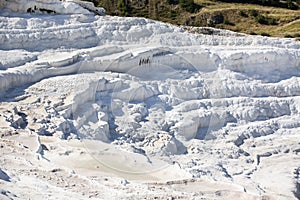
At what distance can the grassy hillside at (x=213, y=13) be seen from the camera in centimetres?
4697

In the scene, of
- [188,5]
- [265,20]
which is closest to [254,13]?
[265,20]

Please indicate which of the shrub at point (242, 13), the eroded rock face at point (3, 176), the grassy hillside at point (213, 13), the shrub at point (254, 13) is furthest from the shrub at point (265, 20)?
the eroded rock face at point (3, 176)

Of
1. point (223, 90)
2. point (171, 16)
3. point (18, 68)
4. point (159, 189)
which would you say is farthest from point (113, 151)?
point (171, 16)

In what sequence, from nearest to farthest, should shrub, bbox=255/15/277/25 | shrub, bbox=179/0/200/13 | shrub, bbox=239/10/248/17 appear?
1. shrub, bbox=255/15/277/25
2. shrub, bbox=239/10/248/17
3. shrub, bbox=179/0/200/13

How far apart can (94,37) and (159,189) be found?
36.6ft

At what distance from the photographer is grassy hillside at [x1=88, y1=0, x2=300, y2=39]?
47.0m

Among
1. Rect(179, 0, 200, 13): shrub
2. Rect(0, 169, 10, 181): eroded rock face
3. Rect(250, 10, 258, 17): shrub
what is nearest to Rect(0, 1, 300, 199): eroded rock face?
Rect(0, 169, 10, 181): eroded rock face

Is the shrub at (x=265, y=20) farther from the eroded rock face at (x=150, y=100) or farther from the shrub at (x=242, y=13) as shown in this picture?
the eroded rock face at (x=150, y=100)

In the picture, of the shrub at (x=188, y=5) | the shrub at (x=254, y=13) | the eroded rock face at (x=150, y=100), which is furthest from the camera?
the shrub at (x=188, y=5)

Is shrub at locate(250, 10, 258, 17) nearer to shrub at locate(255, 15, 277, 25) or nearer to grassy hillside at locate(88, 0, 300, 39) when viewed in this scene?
grassy hillside at locate(88, 0, 300, 39)

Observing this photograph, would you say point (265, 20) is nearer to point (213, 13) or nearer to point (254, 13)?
point (254, 13)

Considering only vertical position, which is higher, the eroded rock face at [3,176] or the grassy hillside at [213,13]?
the grassy hillside at [213,13]

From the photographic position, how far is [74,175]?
16078 mm

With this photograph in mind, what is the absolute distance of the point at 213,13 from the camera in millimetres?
48625
